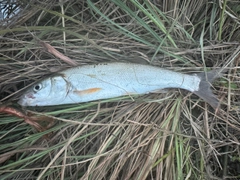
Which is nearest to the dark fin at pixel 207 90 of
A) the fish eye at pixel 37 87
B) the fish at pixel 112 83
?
the fish at pixel 112 83

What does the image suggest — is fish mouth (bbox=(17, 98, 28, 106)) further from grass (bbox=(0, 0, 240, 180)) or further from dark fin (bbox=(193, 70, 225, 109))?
dark fin (bbox=(193, 70, 225, 109))

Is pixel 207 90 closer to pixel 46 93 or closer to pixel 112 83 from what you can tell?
pixel 112 83

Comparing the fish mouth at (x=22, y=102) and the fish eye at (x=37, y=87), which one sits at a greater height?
the fish eye at (x=37, y=87)

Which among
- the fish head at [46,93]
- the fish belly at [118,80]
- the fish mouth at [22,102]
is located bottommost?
the fish mouth at [22,102]

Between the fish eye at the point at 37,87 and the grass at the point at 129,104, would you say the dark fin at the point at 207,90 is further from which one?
the fish eye at the point at 37,87

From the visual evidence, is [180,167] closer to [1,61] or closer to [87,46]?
[87,46]

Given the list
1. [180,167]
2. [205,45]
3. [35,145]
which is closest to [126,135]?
[180,167]

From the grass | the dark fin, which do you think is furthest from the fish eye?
the dark fin

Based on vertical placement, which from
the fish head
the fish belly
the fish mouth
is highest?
the fish belly
